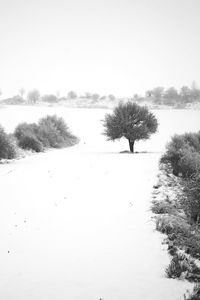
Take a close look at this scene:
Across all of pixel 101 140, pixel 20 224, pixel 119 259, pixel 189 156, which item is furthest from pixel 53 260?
pixel 101 140

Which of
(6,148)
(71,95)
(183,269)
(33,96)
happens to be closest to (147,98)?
(71,95)

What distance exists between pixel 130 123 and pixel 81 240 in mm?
22487

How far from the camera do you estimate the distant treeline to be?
105 meters

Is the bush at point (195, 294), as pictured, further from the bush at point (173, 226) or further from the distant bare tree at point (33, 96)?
the distant bare tree at point (33, 96)

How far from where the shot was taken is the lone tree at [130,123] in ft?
96.5

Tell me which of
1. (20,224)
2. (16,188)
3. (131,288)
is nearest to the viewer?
(131,288)

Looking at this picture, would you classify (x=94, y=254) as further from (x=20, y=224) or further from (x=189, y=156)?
(x=189, y=156)

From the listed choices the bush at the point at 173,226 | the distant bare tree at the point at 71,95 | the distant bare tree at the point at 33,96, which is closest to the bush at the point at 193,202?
the bush at the point at 173,226

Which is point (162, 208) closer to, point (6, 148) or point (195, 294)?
point (195, 294)

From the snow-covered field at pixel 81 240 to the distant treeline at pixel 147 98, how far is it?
92.3 meters

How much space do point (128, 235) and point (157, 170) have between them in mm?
9456

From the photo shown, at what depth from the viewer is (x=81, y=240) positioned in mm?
8055

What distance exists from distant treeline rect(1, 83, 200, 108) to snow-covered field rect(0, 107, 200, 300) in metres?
92.3

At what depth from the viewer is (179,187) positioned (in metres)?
13.8
